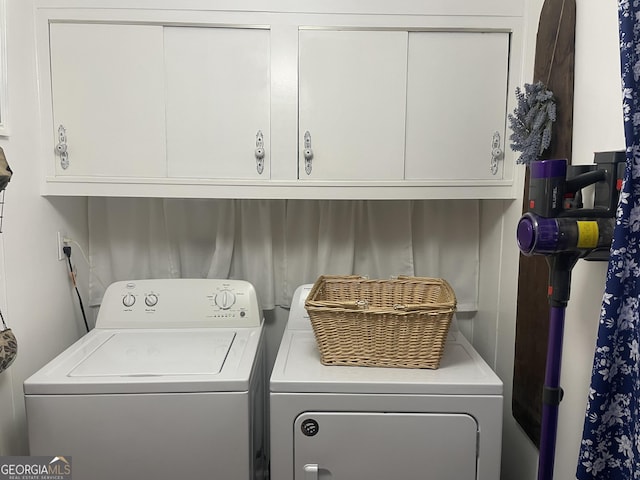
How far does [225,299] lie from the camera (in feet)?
6.03

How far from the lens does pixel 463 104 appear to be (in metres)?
1.71

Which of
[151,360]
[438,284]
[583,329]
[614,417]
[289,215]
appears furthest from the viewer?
[289,215]

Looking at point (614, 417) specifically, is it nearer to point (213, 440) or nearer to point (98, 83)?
point (213, 440)

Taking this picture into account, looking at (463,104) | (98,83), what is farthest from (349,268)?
(98,83)

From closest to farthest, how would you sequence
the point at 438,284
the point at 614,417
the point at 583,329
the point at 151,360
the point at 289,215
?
1. the point at 614,417
2. the point at 583,329
3. the point at 151,360
4. the point at 438,284
5. the point at 289,215

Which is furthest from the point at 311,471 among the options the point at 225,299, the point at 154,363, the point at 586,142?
the point at 586,142

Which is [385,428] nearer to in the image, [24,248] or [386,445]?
[386,445]

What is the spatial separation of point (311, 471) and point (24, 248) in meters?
1.26

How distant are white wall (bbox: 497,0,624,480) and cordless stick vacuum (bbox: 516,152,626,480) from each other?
0.11 meters

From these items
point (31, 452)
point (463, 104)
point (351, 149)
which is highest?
point (463, 104)

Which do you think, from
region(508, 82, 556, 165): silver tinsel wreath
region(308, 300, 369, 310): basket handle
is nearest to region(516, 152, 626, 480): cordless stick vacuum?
region(508, 82, 556, 165): silver tinsel wreath

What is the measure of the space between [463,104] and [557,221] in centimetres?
83

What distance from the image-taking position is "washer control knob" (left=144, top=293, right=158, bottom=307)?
1.83 m

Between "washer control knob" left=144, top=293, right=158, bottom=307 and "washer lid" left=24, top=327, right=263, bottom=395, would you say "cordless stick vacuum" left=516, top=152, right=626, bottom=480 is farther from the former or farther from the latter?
"washer control knob" left=144, top=293, right=158, bottom=307
